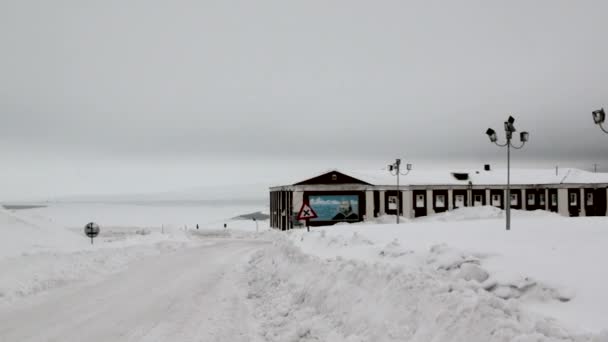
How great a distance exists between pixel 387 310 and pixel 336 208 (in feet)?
149

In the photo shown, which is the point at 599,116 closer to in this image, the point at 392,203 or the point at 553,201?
the point at 392,203

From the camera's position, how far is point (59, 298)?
13.1 meters

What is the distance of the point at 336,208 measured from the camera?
53.6 metres

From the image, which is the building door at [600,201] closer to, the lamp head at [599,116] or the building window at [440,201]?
the building window at [440,201]

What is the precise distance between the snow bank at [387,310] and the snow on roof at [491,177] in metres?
47.3

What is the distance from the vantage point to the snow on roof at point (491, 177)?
60.9 meters

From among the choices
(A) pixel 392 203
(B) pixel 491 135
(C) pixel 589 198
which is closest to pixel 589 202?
(C) pixel 589 198

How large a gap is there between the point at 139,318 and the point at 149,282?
6097 millimetres

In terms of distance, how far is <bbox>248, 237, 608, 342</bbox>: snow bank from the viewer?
6062 mm

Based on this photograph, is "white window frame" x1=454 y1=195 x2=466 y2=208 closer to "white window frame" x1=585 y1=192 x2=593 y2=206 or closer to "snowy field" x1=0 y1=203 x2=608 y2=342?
"white window frame" x1=585 y1=192 x2=593 y2=206

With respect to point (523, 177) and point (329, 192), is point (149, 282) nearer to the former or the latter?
point (329, 192)

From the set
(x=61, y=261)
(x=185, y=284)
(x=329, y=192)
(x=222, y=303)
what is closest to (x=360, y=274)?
(x=222, y=303)

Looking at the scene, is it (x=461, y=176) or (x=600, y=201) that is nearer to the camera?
(x=600, y=201)

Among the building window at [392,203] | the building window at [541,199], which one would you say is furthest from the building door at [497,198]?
the building window at [392,203]
